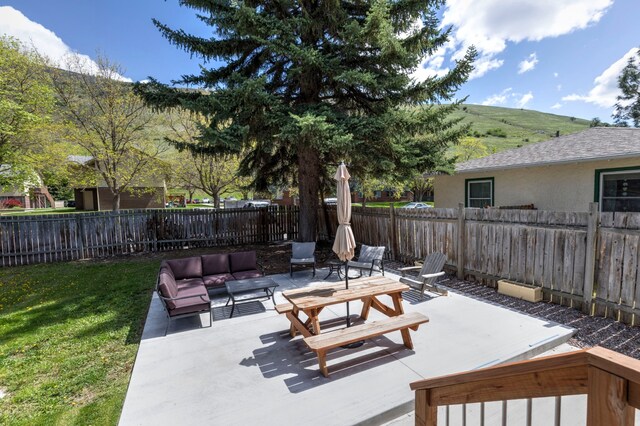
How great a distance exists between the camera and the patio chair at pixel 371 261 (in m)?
8.35

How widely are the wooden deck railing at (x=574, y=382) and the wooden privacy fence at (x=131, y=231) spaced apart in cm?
1359

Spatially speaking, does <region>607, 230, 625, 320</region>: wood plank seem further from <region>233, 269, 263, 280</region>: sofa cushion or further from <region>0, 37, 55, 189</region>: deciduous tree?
<region>0, 37, 55, 189</region>: deciduous tree

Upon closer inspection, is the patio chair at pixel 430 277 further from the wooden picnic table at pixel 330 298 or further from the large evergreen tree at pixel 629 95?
the large evergreen tree at pixel 629 95

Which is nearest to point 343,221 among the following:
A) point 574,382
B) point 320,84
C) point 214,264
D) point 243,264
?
point 243,264

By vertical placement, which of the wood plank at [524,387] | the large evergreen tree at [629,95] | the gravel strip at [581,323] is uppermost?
the large evergreen tree at [629,95]

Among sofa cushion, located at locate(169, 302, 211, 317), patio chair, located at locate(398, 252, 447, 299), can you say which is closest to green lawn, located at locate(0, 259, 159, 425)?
sofa cushion, located at locate(169, 302, 211, 317)

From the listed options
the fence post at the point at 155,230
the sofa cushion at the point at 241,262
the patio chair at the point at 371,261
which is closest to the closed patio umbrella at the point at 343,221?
the patio chair at the point at 371,261

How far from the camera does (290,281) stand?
8.53m

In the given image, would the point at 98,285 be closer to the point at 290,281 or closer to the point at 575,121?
the point at 290,281

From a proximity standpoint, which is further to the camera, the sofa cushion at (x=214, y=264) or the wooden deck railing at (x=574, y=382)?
the sofa cushion at (x=214, y=264)

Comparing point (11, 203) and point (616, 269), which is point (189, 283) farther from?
point (11, 203)

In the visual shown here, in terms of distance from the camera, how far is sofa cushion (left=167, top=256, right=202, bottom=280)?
727 centimetres

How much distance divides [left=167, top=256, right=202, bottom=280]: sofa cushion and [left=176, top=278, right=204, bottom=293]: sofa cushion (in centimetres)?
15

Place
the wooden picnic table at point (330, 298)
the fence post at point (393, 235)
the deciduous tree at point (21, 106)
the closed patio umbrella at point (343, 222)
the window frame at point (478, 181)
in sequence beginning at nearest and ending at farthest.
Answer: the wooden picnic table at point (330, 298), the closed patio umbrella at point (343, 222), the fence post at point (393, 235), the deciduous tree at point (21, 106), the window frame at point (478, 181)
